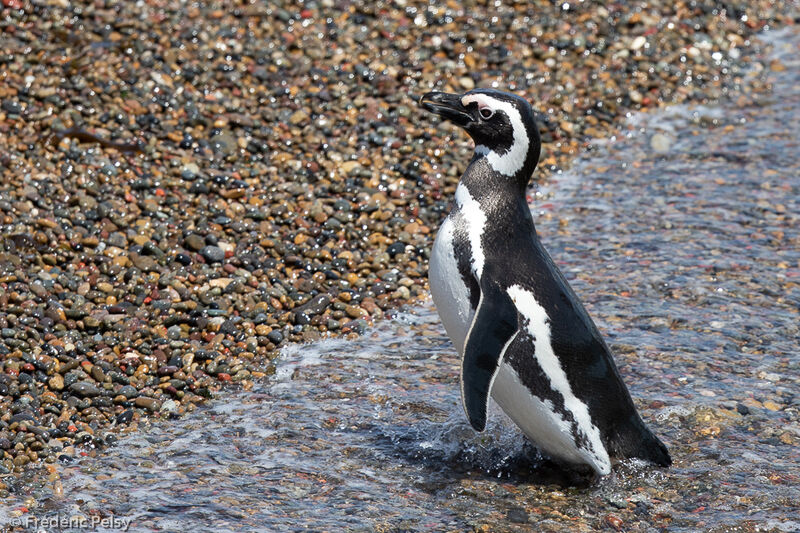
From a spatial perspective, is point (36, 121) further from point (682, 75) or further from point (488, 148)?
point (682, 75)

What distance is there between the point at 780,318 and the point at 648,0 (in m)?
5.13

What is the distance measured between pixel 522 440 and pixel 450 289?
0.94 meters

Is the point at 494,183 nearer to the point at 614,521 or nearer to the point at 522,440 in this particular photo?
the point at 522,440

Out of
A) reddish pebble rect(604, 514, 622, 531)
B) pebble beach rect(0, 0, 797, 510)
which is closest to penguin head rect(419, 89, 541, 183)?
reddish pebble rect(604, 514, 622, 531)

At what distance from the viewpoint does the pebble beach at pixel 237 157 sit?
615 cm

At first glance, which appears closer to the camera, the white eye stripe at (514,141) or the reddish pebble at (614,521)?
the reddish pebble at (614,521)

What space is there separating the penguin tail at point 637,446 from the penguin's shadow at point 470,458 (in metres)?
0.18

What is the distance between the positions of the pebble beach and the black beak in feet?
5.92

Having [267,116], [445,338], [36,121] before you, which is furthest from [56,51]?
[445,338]

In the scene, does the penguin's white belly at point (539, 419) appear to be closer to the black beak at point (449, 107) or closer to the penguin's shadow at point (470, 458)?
the penguin's shadow at point (470, 458)

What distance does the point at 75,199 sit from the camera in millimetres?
7273

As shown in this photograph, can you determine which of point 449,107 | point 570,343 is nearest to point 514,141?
point 449,107

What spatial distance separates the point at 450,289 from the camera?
523 centimetres

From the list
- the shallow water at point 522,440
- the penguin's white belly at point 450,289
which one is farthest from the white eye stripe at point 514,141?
the shallow water at point 522,440
